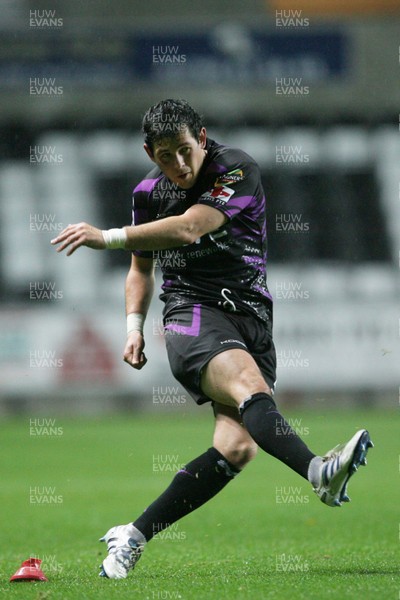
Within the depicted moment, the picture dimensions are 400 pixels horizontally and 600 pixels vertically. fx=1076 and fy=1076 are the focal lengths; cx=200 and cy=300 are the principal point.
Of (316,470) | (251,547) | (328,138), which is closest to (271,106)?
(328,138)

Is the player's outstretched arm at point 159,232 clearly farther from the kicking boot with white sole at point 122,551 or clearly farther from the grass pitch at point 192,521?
the grass pitch at point 192,521

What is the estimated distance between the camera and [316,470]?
427cm

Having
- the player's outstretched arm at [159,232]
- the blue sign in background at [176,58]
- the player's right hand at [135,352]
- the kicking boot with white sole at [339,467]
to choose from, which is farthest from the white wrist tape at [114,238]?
the blue sign in background at [176,58]

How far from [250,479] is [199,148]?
18.8 feet

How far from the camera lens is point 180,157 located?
486 centimetres

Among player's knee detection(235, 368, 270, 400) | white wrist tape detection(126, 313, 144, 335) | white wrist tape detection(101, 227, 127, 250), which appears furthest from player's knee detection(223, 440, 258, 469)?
Answer: white wrist tape detection(101, 227, 127, 250)

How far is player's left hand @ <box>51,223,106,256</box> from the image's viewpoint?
14.2ft

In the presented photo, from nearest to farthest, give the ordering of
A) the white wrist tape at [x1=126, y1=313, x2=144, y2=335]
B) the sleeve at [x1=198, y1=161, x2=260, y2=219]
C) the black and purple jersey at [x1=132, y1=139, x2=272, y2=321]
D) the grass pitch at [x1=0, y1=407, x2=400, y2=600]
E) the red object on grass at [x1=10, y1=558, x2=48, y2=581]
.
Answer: the grass pitch at [x1=0, y1=407, x2=400, y2=600]
the red object on grass at [x1=10, y1=558, x2=48, y2=581]
the sleeve at [x1=198, y1=161, x2=260, y2=219]
the black and purple jersey at [x1=132, y1=139, x2=272, y2=321]
the white wrist tape at [x1=126, y1=313, x2=144, y2=335]

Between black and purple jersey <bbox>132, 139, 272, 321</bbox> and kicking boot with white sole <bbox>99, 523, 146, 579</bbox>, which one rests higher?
black and purple jersey <bbox>132, 139, 272, 321</bbox>

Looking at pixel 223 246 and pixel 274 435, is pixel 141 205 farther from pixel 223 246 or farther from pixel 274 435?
pixel 274 435

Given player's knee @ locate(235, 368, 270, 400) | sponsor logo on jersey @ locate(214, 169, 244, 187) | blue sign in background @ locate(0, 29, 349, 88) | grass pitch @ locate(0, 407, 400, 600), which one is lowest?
grass pitch @ locate(0, 407, 400, 600)

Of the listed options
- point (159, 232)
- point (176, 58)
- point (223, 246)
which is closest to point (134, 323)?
point (223, 246)

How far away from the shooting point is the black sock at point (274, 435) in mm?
4406

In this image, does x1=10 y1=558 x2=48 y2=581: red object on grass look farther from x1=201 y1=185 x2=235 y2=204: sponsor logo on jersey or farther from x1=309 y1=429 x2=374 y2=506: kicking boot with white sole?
x1=201 y1=185 x2=235 y2=204: sponsor logo on jersey
